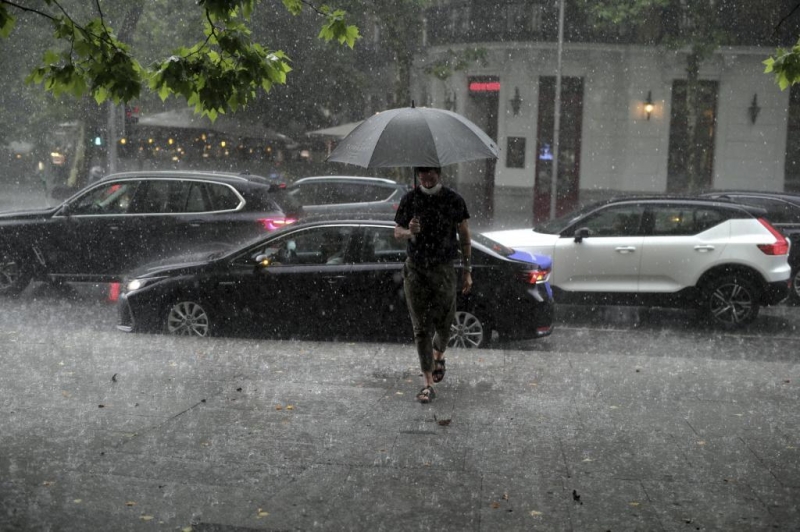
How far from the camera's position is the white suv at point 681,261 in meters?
12.0

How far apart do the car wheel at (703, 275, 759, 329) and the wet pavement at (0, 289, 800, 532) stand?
3049mm

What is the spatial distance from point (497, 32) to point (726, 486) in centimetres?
2489

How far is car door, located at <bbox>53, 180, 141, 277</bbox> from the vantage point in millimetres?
13055

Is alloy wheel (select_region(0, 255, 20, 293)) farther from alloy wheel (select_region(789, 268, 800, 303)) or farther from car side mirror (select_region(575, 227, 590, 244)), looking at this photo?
alloy wheel (select_region(789, 268, 800, 303))

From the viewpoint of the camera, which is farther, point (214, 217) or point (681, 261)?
point (214, 217)

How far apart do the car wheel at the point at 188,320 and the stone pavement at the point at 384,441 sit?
962 millimetres

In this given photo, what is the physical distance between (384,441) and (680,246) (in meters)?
7.11

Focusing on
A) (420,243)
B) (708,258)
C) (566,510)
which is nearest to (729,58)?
(708,258)

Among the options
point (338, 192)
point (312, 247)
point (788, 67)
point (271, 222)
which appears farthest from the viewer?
point (338, 192)

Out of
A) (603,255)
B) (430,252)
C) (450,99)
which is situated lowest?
(603,255)

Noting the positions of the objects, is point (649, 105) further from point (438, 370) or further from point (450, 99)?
point (438, 370)

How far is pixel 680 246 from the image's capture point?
39.7 feet

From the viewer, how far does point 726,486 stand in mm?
5395

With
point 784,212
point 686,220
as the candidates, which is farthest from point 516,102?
point 686,220
